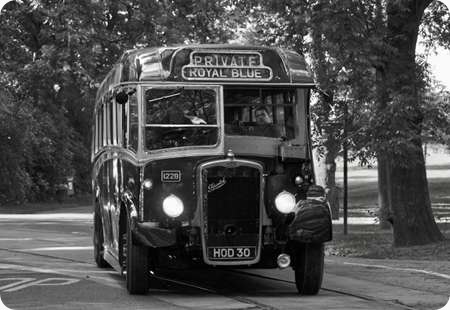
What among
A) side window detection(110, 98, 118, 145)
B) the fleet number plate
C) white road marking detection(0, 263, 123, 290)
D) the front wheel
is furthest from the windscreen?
white road marking detection(0, 263, 123, 290)

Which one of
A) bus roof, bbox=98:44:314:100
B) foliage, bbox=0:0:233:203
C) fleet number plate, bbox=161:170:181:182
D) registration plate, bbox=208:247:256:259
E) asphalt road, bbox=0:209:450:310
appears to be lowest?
asphalt road, bbox=0:209:450:310

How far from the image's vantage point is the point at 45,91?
150ft

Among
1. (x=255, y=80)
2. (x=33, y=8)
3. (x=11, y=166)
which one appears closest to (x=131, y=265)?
(x=255, y=80)

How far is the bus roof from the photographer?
1238 centimetres

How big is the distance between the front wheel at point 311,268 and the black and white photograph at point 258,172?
18mm

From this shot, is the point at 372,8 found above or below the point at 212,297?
above

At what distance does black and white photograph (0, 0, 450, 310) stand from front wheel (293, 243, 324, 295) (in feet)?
0.06

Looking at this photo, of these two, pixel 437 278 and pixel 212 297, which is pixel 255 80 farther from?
pixel 437 278

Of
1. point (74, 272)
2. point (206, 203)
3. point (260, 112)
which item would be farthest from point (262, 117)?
point (74, 272)

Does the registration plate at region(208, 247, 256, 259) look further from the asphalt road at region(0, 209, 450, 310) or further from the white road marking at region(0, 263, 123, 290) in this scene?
the white road marking at region(0, 263, 123, 290)

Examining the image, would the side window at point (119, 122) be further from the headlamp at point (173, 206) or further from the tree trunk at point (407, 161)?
the tree trunk at point (407, 161)

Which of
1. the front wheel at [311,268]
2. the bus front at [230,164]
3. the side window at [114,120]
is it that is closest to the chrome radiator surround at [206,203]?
the bus front at [230,164]

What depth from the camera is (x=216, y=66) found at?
40.8 ft

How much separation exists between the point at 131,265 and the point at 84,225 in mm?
19773
